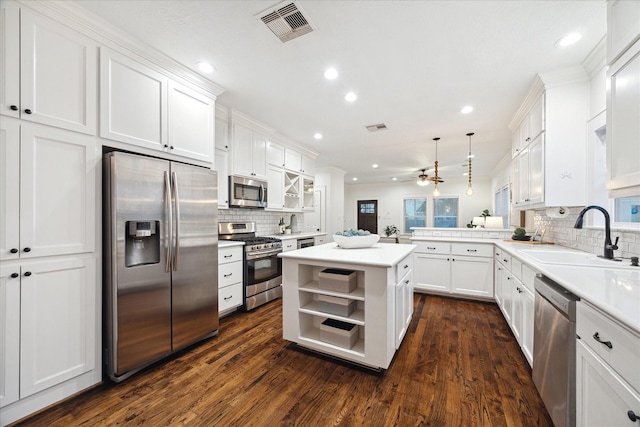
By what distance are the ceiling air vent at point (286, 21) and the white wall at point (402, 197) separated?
792 centimetres

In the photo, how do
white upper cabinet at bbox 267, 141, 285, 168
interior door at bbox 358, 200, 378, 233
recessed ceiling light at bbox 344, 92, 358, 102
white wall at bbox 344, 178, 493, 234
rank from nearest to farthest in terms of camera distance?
recessed ceiling light at bbox 344, 92, 358, 102
white upper cabinet at bbox 267, 141, 285, 168
white wall at bbox 344, 178, 493, 234
interior door at bbox 358, 200, 378, 233

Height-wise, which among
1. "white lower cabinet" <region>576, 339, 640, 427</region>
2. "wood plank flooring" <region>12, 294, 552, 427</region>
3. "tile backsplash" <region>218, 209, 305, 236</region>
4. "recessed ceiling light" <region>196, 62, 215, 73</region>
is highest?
"recessed ceiling light" <region>196, 62, 215, 73</region>

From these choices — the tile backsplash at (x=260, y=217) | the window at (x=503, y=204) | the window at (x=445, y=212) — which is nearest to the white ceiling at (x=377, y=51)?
the tile backsplash at (x=260, y=217)

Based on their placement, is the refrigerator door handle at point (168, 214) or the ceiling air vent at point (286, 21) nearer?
the ceiling air vent at point (286, 21)

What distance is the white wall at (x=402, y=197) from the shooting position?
8281mm

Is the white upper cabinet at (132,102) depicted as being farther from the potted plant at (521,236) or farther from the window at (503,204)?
the window at (503,204)

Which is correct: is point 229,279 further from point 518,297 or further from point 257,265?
point 518,297

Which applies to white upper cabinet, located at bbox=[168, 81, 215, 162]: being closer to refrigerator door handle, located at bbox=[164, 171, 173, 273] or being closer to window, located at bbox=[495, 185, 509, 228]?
refrigerator door handle, located at bbox=[164, 171, 173, 273]

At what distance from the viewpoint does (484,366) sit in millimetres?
2066

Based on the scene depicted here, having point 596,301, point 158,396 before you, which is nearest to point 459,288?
point 596,301

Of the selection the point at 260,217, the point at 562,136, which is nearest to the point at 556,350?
the point at 562,136

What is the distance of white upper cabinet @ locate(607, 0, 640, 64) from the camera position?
3.99 feet

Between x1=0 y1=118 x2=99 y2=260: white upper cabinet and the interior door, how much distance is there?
8770 mm

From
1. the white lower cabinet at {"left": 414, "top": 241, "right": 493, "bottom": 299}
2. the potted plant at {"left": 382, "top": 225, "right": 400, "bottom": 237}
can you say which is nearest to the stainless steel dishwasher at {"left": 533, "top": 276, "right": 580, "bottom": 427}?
the white lower cabinet at {"left": 414, "top": 241, "right": 493, "bottom": 299}
